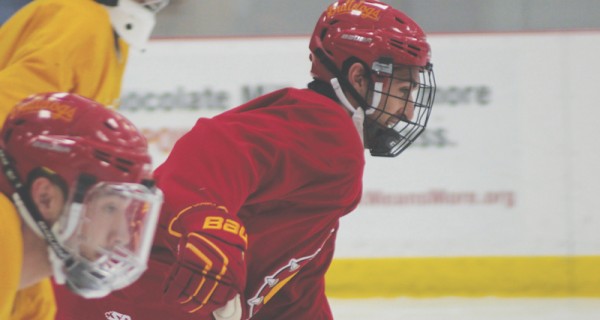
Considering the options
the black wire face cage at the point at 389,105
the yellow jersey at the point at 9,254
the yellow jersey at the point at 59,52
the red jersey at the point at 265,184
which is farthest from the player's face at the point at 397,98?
the yellow jersey at the point at 9,254

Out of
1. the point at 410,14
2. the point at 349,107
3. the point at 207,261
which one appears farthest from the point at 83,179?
the point at 410,14

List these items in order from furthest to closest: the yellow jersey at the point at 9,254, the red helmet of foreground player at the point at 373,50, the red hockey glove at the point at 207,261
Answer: the red helmet of foreground player at the point at 373,50 < the red hockey glove at the point at 207,261 < the yellow jersey at the point at 9,254

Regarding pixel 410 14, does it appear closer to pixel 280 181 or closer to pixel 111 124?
pixel 280 181

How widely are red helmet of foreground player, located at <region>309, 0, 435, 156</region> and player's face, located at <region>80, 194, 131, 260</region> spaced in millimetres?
775

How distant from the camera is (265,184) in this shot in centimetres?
195

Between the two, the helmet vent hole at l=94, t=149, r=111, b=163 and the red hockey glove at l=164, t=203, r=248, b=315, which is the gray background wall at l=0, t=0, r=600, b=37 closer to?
the red hockey glove at l=164, t=203, r=248, b=315

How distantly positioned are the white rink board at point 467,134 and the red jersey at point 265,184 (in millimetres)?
1979

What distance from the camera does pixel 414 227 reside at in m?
4.22

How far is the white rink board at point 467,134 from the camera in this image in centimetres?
422

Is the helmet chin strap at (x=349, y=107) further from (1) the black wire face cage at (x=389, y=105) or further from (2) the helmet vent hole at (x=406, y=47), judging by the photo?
(2) the helmet vent hole at (x=406, y=47)

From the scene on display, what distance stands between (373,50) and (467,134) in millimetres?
2102

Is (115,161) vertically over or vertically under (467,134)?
over

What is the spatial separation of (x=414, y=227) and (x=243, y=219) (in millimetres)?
2217

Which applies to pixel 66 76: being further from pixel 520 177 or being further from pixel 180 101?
pixel 520 177
